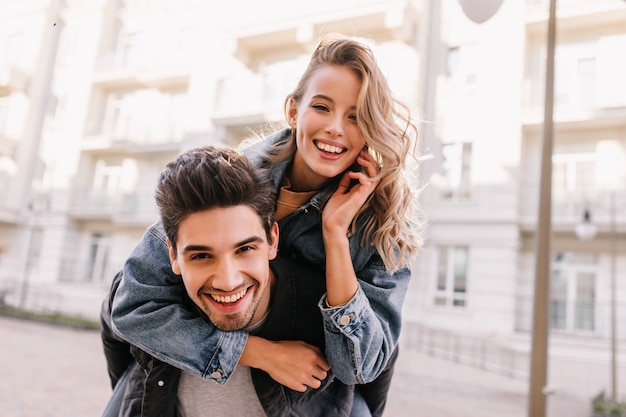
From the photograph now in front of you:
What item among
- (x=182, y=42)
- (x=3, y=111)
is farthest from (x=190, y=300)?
(x=3, y=111)

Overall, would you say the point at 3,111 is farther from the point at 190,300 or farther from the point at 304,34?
the point at 190,300

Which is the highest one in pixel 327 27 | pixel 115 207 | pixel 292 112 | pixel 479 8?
pixel 327 27

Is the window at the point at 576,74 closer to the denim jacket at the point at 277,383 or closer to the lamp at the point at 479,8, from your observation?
the lamp at the point at 479,8

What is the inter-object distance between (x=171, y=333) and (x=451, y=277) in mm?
5640

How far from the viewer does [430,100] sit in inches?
248

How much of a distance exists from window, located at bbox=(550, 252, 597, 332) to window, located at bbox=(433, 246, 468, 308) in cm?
96

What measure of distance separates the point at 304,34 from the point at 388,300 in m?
6.52

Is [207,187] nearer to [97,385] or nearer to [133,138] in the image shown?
[97,385]

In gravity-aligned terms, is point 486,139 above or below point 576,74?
below

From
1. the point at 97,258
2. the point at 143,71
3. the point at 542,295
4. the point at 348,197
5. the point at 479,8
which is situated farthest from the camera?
the point at 97,258

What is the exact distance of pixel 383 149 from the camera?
0.89 m

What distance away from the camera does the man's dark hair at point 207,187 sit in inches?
30.5

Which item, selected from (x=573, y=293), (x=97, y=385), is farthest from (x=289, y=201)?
(x=573, y=293)

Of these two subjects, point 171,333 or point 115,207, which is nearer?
point 171,333
